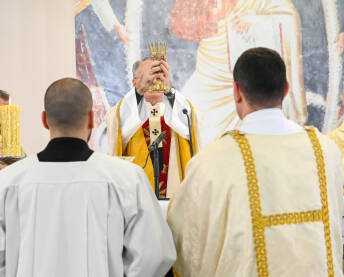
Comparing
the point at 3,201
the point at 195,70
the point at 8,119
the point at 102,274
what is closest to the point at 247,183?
the point at 102,274

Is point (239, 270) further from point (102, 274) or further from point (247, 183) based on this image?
point (102, 274)

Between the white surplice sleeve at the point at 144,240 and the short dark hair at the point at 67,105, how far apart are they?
397 mm

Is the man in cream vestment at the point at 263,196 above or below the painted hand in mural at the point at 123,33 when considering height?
below

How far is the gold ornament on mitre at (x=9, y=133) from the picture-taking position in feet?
8.96

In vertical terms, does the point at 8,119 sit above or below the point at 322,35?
below

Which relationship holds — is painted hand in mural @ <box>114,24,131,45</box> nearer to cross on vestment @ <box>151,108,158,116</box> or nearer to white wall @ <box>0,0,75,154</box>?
white wall @ <box>0,0,75,154</box>

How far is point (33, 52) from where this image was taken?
6.43m

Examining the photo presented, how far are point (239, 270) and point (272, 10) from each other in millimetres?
4817

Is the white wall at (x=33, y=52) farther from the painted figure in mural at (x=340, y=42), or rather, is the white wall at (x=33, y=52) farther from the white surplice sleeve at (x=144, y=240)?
the white surplice sleeve at (x=144, y=240)

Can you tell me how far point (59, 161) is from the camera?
6.72 ft

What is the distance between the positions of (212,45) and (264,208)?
14.5 feet

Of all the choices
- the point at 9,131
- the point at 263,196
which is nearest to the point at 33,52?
the point at 9,131

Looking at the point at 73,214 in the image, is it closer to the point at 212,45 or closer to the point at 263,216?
the point at 263,216

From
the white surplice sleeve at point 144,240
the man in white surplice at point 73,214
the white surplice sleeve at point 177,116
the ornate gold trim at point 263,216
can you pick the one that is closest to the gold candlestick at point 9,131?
the man in white surplice at point 73,214
